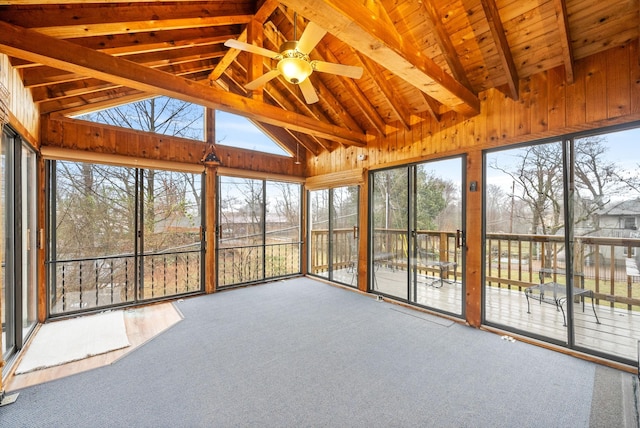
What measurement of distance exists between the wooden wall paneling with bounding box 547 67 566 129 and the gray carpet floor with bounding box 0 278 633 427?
241cm

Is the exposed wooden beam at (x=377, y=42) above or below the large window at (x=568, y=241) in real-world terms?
above

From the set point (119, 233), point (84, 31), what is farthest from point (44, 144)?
point (84, 31)

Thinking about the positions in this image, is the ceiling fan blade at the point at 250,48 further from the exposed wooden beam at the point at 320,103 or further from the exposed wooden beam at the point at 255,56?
the exposed wooden beam at the point at 320,103

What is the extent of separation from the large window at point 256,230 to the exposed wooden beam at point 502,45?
4215 millimetres

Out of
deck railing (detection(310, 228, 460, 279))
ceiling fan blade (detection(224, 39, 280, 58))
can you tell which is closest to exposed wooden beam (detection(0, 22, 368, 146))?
ceiling fan blade (detection(224, 39, 280, 58))

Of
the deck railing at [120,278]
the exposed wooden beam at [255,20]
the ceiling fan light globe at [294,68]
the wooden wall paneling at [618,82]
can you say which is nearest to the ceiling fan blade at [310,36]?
the ceiling fan light globe at [294,68]

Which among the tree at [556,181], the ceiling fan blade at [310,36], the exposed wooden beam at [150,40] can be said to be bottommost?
the tree at [556,181]

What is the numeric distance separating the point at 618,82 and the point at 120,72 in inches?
178

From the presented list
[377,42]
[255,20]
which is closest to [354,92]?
[255,20]

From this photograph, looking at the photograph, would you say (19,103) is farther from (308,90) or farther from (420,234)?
(420,234)

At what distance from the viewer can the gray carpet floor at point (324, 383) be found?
1971 mm

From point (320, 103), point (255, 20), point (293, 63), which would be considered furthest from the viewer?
point (320, 103)

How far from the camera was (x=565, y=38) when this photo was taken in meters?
2.50

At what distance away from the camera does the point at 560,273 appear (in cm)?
303
